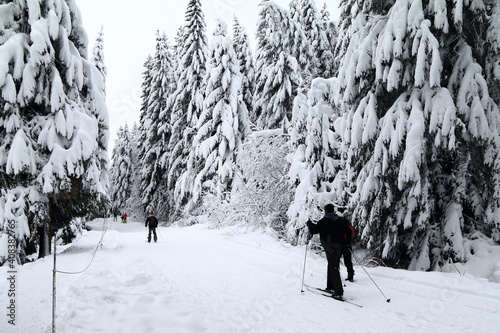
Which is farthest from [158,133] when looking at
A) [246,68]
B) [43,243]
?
[43,243]

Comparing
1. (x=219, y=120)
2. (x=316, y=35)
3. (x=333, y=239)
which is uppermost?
(x=316, y=35)

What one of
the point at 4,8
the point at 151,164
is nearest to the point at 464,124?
the point at 4,8

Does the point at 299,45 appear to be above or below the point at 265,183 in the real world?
above

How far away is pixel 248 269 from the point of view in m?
9.27

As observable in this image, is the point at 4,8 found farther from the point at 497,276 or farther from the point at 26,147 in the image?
the point at 497,276

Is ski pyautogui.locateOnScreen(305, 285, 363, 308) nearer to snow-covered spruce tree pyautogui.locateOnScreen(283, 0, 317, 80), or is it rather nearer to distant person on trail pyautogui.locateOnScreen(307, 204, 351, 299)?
distant person on trail pyautogui.locateOnScreen(307, 204, 351, 299)

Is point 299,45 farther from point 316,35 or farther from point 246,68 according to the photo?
point 246,68

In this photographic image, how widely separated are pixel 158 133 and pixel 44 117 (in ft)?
70.0

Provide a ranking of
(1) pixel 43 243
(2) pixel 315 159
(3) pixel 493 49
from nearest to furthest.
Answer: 1. (3) pixel 493 49
2. (2) pixel 315 159
3. (1) pixel 43 243

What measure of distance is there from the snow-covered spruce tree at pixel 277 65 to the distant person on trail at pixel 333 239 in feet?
49.8

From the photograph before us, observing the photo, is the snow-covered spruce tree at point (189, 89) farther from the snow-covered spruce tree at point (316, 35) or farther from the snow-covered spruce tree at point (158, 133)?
the snow-covered spruce tree at point (316, 35)

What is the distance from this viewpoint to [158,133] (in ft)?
106

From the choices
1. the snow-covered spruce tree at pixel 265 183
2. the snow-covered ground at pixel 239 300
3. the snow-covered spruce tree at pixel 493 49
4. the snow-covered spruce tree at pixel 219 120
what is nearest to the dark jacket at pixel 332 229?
the snow-covered ground at pixel 239 300

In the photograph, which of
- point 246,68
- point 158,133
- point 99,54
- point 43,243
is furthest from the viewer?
point 158,133
